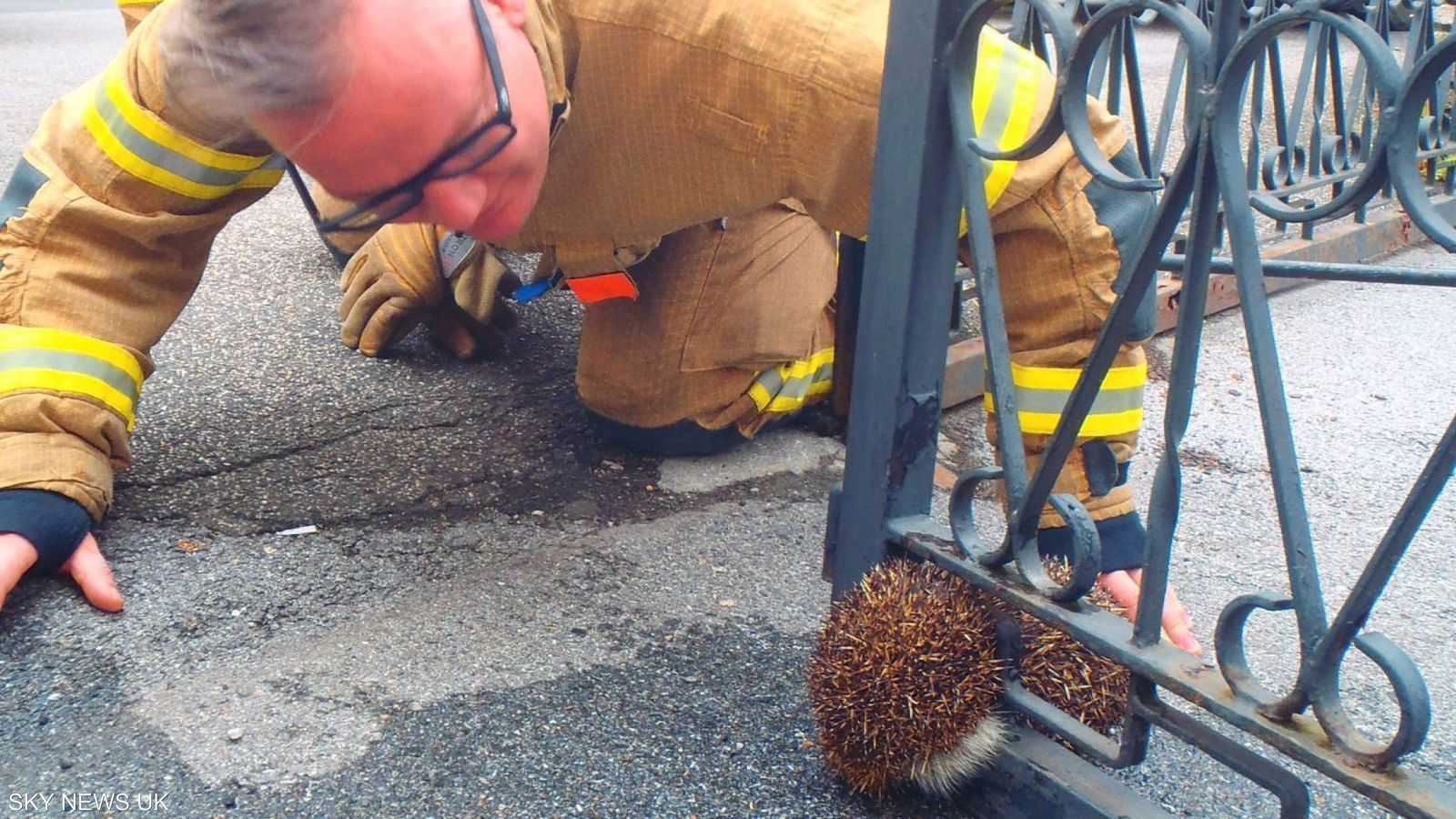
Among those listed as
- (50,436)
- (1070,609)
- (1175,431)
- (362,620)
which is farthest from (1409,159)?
(50,436)

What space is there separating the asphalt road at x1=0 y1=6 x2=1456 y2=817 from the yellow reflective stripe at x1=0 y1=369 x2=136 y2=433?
0.80ft

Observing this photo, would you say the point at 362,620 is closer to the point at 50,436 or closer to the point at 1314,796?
the point at 50,436

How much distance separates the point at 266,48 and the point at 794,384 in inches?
64.8

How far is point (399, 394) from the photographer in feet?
10.2

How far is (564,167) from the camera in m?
2.26

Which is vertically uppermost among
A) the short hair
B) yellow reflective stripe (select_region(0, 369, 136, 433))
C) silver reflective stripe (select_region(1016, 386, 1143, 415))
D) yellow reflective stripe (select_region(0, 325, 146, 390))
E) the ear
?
the ear

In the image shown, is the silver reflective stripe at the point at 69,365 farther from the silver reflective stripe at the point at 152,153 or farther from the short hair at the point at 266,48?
the short hair at the point at 266,48

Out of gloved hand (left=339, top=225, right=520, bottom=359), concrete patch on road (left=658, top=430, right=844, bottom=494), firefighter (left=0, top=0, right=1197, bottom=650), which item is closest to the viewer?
firefighter (left=0, top=0, right=1197, bottom=650)

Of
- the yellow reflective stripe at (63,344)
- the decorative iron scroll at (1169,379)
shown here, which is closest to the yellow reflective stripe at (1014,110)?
the decorative iron scroll at (1169,379)

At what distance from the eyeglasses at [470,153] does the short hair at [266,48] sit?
179mm

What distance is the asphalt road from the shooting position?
1.83 metres

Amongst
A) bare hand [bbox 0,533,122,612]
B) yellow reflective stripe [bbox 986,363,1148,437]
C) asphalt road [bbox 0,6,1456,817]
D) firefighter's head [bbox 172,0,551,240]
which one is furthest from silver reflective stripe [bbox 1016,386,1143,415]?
bare hand [bbox 0,533,122,612]

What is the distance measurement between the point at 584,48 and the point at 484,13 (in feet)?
0.94

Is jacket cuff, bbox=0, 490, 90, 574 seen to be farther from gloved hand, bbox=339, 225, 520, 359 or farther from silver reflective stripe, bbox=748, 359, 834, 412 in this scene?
silver reflective stripe, bbox=748, 359, 834, 412
